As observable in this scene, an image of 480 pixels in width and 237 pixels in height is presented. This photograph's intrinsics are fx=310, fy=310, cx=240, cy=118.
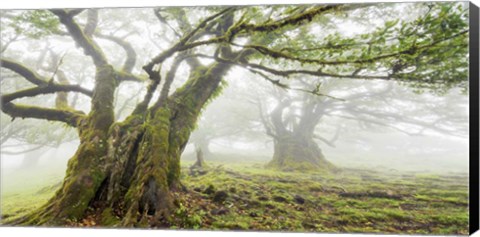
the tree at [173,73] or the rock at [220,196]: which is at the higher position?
the tree at [173,73]

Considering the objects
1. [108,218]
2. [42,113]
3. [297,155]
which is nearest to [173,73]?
[42,113]

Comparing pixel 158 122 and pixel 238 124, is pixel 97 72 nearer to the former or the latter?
pixel 158 122

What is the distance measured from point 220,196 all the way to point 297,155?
5524mm

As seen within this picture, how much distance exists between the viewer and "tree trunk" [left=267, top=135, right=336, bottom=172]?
34.7 feet

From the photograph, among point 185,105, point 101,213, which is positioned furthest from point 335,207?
point 101,213

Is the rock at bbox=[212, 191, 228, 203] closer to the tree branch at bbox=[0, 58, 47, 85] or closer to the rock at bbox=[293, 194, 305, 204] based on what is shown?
the rock at bbox=[293, 194, 305, 204]

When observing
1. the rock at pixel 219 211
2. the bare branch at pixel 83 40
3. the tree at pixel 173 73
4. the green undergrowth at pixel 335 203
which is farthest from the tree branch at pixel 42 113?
the rock at pixel 219 211

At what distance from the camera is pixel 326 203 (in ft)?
23.0

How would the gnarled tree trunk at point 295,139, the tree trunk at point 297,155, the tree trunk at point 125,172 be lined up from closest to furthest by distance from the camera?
the tree trunk at point 125,172
the tree trunk at point 297,155
the gnarled tree trunk at point 295,139

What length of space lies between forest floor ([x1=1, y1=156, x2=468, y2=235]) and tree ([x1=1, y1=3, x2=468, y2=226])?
2.16ft

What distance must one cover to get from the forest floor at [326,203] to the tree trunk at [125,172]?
371mm

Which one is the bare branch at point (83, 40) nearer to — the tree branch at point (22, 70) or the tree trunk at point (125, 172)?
the tree branch at point (22, 70)

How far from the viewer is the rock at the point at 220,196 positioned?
270 inches

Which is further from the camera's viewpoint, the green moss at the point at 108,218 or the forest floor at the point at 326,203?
the forest floor at the point at 326,203
